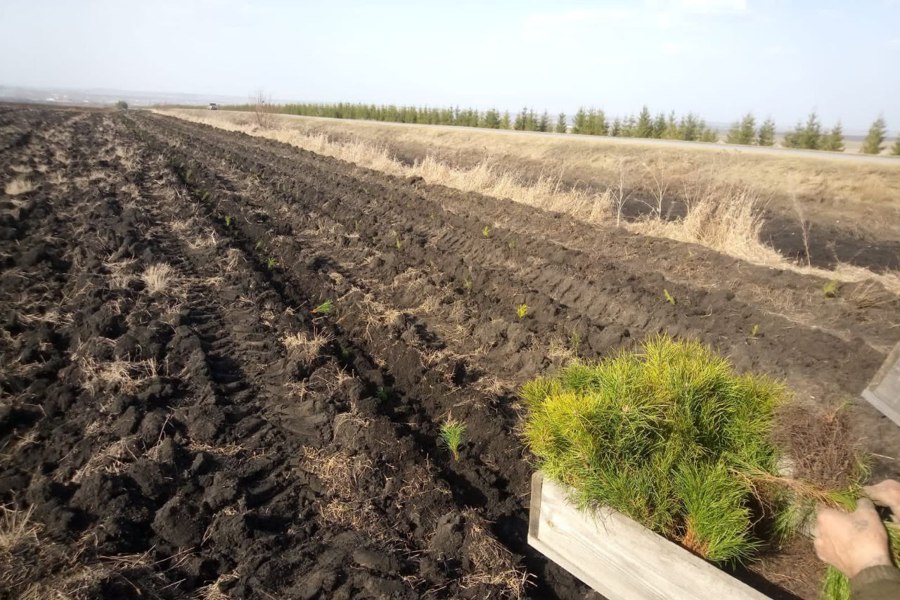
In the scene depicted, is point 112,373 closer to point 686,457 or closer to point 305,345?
point 305,345

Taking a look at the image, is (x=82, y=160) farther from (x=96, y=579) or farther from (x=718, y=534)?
(x=718, y=534)

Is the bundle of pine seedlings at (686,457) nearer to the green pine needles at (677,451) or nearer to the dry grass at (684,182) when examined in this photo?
the green pine needles at (677,451)

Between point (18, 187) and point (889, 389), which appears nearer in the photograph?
point (889, 389)

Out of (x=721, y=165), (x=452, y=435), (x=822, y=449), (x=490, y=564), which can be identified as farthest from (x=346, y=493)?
(x=721, y=165)

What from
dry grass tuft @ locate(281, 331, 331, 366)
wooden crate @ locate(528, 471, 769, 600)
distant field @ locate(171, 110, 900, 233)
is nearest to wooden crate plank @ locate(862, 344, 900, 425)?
wooden crate @ locate(528, 471, 769, 600)

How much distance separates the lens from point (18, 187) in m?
11.6

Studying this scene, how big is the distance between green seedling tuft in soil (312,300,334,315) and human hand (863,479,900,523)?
5098mm

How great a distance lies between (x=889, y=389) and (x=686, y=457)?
866mm

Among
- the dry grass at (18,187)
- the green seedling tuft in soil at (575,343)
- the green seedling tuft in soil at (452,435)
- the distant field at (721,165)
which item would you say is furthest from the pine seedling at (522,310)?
the distant field at (721,165)

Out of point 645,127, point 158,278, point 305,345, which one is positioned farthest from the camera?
point 645,127

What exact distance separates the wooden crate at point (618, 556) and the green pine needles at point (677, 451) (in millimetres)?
100

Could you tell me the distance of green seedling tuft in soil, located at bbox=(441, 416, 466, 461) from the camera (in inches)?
146

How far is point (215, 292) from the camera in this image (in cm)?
668

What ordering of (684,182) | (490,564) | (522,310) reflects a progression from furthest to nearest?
(684,182)
(522,310)
(490,564)
